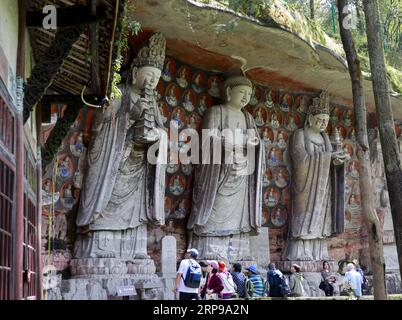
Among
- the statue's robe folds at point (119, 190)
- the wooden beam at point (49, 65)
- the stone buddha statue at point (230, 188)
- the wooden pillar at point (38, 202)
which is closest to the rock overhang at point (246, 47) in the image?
the stone buddha statue at point (230, 188)

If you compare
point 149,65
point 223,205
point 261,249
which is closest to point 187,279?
point 149,65

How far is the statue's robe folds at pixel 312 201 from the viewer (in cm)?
1486

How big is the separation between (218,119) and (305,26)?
245 centimetres

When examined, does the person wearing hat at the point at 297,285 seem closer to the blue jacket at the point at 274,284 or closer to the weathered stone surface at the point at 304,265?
the blue jacket at the point at 274,284

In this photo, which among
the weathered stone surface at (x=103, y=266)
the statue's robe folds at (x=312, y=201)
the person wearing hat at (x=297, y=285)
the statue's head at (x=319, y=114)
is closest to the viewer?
the weathered stone surface at (x=103, y=266)

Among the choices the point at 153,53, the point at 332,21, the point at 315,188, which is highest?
the point at 332,21

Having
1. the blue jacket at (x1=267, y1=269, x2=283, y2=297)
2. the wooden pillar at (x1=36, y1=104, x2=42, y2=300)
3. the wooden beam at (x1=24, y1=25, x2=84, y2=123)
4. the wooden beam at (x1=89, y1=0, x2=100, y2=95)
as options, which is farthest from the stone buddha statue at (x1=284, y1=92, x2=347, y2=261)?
the wooden beam at (x1=24, y1=25, x2=84, y2=123)

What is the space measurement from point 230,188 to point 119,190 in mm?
2566

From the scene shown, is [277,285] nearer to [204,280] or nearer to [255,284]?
[255,284]

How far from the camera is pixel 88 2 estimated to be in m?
5.47

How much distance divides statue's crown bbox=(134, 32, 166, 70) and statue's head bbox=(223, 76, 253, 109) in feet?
7.00

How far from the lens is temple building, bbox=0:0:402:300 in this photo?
10.9 metres

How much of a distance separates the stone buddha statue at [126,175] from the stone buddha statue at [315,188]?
3.98 metres

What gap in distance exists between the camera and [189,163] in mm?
13727
